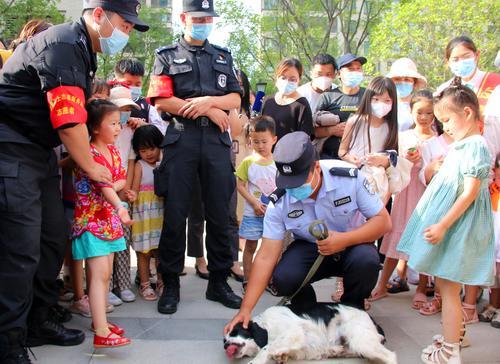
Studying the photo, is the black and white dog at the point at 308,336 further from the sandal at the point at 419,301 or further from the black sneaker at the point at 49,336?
the sandal at the point at 419,301

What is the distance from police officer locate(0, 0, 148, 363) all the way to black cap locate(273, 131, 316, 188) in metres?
0.98

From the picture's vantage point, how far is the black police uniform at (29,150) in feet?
8.56

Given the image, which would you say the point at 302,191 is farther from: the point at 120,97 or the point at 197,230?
the point at 197,230

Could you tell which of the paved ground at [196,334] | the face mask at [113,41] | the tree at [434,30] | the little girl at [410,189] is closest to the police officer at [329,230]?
the paved ground at [196,334]

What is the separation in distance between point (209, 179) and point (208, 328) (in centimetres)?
102

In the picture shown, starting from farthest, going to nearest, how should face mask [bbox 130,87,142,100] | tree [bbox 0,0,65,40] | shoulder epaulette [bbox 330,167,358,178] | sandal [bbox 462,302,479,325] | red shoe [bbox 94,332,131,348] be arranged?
tree [bbox 0,0,65,40]
face mask [bbox 130,87,142,100]
sandal [bbox 462,302,479,325]
shoulder epaulette [bbox 330,167,358,178]
red shoe [bbox 94,332,131,348]

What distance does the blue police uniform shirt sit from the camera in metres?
3.05

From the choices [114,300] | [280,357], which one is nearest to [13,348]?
[114,300]

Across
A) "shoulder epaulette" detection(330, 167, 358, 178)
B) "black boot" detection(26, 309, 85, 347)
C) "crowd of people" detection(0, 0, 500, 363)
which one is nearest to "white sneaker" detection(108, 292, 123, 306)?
"crowd of people" detection(0, 0, 500, 363)

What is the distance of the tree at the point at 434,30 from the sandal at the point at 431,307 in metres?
15.0

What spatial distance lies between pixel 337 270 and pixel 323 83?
2.35m

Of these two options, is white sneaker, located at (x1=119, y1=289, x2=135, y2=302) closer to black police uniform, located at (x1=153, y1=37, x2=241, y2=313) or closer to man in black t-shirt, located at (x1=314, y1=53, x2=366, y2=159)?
black police uniform, located at (x1=153, y1=37, x2=241, y2=313)

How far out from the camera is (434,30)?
18.5 m

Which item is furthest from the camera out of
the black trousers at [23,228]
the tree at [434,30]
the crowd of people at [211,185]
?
the tree at [434,30]
